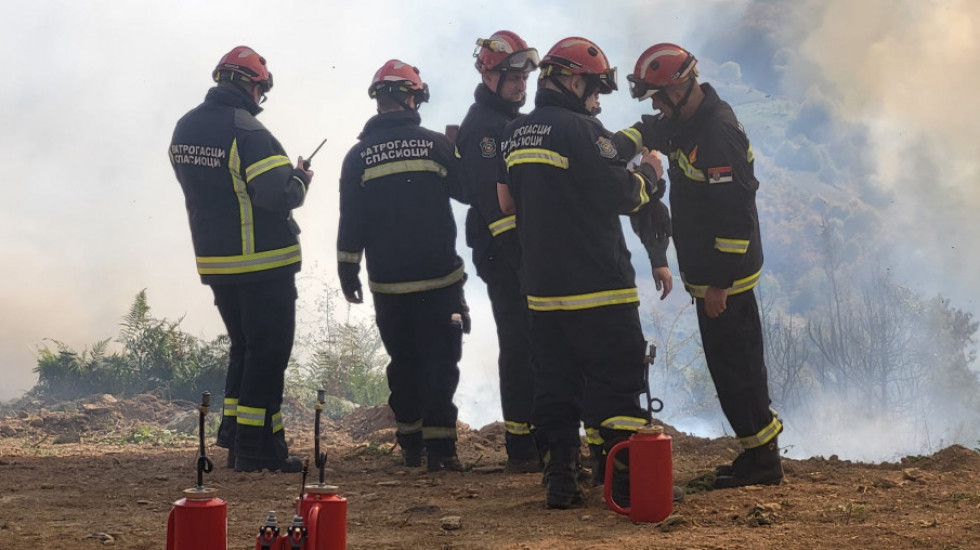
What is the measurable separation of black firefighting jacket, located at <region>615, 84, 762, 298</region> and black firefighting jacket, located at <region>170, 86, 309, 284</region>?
275cm

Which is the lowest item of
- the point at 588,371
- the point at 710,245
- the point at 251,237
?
the point at 588,371

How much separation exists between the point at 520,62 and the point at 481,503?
287 cm

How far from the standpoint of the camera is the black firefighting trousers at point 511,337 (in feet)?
23.3

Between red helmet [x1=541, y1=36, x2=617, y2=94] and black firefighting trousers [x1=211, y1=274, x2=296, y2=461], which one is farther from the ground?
red helmet [x1=541, y1=36, x2=617, y2=94]

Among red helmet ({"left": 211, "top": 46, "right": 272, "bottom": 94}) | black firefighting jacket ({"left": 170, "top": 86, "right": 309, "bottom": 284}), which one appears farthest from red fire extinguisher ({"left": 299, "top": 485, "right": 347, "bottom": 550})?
red helmet ({"left": 211, "top": 46, "right": 272, "bottom": 94})

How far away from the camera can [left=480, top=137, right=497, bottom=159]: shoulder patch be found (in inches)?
278

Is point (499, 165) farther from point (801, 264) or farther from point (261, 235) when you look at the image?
point (801, 264)

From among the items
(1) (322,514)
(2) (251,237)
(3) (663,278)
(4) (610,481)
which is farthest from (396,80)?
(1) (322,514)

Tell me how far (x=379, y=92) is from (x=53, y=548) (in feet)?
13.3

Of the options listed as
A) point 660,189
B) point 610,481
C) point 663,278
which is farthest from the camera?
point 660,189

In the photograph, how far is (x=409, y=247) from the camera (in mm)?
7477

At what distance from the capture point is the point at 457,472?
745cm

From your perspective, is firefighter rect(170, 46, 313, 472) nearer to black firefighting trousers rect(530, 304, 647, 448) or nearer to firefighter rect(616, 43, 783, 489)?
black firefighting trousers rect(530, 304, 647, 448)

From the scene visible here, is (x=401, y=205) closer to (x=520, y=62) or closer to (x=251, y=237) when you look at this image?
(x=251, y=237)
